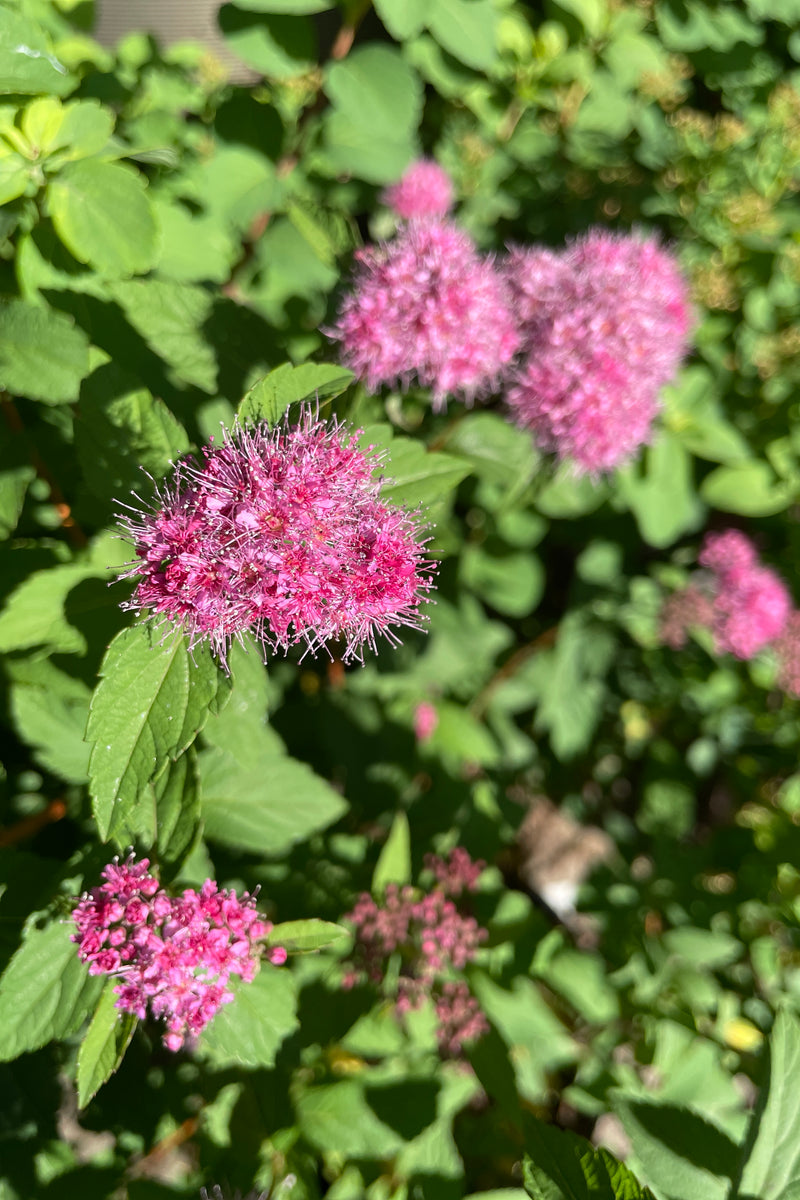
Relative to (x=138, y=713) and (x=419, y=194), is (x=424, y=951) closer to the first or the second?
(x=138, y=713)

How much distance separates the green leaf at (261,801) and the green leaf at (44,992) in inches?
15.7

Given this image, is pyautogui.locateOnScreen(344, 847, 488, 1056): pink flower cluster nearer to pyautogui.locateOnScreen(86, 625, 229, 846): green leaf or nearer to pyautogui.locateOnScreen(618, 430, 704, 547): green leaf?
pyautogui.locateOnScreen(86, 625, 229, 846): green leaf

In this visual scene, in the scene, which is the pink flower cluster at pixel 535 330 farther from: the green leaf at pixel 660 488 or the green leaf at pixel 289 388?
the green leaf at pixel 289 388

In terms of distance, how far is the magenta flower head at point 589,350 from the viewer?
80.7 inches

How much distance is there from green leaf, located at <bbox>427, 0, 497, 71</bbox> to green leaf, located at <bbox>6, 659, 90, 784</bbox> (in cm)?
184

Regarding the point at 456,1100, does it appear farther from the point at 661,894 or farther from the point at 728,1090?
the point at 661,894

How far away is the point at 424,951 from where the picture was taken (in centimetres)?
194

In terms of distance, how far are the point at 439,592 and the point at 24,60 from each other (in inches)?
71.4

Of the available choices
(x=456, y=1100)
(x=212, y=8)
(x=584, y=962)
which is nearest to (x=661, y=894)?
(x=584, y=962)

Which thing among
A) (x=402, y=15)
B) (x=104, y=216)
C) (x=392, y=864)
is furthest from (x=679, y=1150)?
(x=402, y=15)

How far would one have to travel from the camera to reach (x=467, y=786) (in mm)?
2537

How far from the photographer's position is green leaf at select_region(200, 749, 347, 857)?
179 centimetres

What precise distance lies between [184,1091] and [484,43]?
279 centimetres

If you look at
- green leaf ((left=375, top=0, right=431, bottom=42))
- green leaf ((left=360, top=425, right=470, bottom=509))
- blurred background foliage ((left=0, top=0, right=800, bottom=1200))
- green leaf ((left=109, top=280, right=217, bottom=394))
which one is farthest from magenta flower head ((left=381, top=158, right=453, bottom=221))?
green leaf ((left=360, top=425, right=470, bottom=509))
